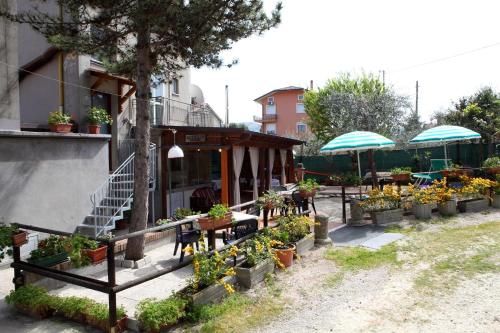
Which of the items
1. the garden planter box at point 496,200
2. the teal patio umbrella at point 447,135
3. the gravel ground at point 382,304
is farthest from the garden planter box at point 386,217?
the gravel ground at point 382,304

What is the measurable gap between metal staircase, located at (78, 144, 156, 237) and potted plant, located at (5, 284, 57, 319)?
3041 mm

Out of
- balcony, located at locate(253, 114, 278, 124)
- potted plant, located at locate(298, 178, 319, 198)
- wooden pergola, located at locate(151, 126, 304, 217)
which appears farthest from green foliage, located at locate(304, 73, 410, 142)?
balcony, located at locate(253, 114, 278, 124)

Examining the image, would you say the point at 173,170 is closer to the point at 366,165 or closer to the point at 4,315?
the point at 4,315

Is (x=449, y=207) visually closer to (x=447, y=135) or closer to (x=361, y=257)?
(x=447, y=135)

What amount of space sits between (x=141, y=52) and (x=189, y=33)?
3.42 feet

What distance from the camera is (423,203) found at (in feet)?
32.2

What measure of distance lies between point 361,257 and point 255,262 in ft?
7.45

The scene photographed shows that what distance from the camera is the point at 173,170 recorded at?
12539 mm

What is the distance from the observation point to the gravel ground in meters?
4.46

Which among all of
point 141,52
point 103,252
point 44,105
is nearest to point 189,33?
point 141,52

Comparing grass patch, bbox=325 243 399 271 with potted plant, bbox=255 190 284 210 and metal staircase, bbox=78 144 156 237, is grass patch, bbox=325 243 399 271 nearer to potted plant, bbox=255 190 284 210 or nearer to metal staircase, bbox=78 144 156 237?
potted plant, bbox=255 190 284 210

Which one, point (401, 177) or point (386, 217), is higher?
point (401, 177)

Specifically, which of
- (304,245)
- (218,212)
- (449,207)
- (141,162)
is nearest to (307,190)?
(304,245)

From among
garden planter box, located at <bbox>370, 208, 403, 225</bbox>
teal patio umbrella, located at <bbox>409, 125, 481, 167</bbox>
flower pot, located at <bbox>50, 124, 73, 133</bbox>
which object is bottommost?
garden planter box, located at <bbox>370, 208, 403, 225</bbox>
